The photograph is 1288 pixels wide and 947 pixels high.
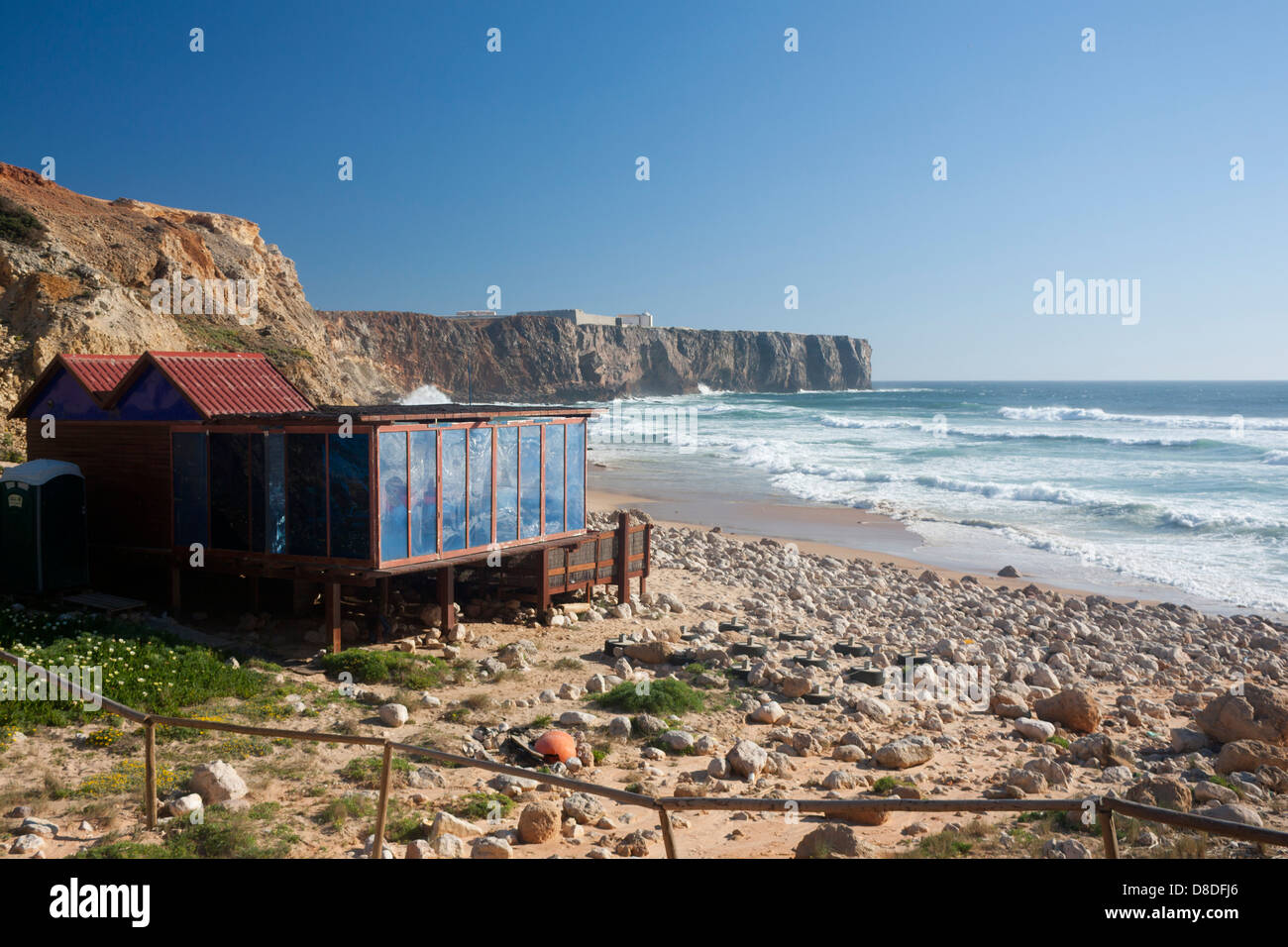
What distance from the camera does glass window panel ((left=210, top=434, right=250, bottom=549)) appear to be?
12.3m

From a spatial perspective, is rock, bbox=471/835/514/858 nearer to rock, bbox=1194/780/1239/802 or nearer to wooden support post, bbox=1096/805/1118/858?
wooden support post, bbox=1096/805/1118/858

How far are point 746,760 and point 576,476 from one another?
6.72m

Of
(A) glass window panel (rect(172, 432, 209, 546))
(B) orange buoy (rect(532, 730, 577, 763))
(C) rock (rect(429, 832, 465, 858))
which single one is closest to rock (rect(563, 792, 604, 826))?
(C) rock (rect(429, 832, 465, 858))

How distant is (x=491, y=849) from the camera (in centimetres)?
634

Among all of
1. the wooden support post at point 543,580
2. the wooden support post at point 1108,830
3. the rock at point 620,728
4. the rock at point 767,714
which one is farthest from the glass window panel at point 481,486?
the wooden support post at point 1108,830

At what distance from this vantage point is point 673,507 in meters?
30.8

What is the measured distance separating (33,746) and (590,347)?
133132 mm

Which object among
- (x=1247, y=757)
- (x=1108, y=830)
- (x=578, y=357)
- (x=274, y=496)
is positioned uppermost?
(x=578, y=357)

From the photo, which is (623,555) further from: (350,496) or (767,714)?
(767,714)

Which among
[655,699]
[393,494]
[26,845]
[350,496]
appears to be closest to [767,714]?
[655,699]

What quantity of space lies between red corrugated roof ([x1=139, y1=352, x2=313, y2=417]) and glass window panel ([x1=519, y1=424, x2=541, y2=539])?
3.75 meters

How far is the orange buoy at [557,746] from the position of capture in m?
8.66

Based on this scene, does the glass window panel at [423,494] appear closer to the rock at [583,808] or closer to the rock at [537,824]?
the rock at [583,808]
